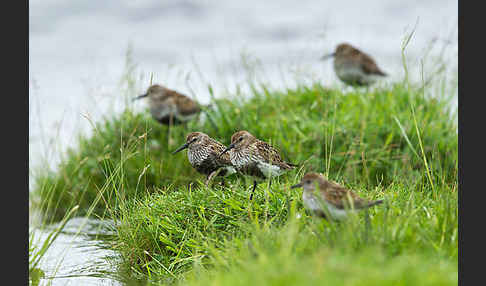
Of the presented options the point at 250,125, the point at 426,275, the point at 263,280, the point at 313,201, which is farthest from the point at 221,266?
the point at 250,125

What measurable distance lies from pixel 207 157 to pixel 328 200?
2566mm

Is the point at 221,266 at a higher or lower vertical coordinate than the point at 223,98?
lower

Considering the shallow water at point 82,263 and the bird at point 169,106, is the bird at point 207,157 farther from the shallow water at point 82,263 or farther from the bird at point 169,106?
the bird at point 169,106

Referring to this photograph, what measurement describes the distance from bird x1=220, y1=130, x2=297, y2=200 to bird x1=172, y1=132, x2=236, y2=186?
0.71 metres

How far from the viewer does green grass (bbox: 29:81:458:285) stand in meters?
3.52

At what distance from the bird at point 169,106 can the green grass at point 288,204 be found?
0.80 ft

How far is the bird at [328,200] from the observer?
4.18 m

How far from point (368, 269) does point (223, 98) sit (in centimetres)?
722

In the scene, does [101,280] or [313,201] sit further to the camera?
[101,280]

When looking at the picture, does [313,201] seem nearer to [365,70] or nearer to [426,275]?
[426,275]

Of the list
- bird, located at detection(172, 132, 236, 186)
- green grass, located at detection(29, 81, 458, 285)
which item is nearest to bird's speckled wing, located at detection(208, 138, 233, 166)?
bird, located at detection(172, 132, 236, 186)

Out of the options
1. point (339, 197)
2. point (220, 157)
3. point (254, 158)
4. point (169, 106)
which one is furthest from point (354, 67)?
point (339, 197)

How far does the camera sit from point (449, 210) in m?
4.22

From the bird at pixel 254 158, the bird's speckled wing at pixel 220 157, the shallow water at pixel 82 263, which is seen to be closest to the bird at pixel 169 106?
the shallow water at pixel 82 263
